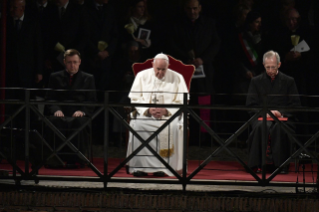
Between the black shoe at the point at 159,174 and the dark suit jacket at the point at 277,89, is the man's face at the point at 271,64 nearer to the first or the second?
the dark suit jacket at the point at 277,89

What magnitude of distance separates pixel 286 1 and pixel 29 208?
4.86 meters

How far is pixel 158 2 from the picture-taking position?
8461 mm

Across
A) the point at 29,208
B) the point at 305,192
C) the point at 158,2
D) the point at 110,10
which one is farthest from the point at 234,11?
the point at 29,208

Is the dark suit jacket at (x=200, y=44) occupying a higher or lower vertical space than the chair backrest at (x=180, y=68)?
higher

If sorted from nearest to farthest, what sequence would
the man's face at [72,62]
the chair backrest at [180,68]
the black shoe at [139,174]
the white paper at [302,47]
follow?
the black shoe at [139,174] < the man's face at [72,62] < the chair backrest at [180,68] < the white paper at [302,47]

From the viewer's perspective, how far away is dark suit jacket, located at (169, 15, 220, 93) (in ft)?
27.0

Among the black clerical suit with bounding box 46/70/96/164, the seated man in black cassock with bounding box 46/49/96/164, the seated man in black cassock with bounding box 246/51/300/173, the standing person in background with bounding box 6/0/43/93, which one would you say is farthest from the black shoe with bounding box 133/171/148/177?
the standing person in background with bounding box 6/0/43/93

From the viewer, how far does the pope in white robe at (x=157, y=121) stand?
6.60m

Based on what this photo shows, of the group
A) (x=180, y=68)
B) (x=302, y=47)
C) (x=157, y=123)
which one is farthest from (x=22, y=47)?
(x=302, y=47)

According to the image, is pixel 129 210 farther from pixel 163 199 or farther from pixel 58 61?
pixel 58 61

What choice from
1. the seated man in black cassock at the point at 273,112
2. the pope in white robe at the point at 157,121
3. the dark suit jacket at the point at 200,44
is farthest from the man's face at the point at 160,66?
the dark suit jacket at the point at 200,44

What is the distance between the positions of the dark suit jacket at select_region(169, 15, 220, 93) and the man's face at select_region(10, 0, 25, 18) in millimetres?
2297

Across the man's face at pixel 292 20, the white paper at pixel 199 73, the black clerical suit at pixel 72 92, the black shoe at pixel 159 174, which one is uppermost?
the man's face at pixel 292 20

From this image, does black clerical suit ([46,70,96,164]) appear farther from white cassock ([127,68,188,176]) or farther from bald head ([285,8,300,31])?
bald head ([285,8,300,31])
